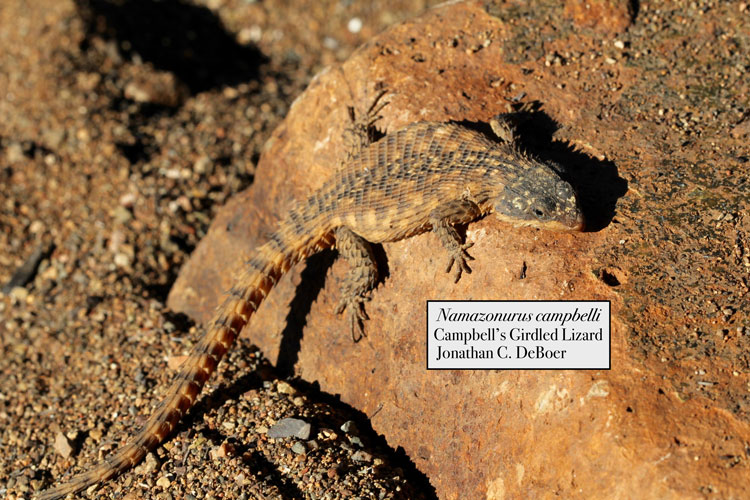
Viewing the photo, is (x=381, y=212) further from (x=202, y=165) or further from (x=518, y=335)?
(x=202, y=165)

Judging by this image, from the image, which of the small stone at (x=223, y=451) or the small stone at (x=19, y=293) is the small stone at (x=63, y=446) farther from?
the small stone at (x=19, y=293)

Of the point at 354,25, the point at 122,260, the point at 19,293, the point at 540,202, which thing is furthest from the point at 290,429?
the point at 354,25

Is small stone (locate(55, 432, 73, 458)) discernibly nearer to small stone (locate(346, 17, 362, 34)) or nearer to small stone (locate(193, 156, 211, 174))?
small stone (locate(193, 156, 211, 174))

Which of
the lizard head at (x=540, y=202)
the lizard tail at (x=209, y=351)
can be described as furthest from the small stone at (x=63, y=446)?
the lizard head at (x=540, y=202)

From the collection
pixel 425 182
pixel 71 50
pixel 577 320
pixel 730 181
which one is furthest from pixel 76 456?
pixel 71 50

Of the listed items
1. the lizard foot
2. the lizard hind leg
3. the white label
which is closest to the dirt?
the white label

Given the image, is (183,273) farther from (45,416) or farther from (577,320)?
(577,320)
